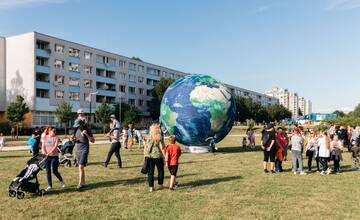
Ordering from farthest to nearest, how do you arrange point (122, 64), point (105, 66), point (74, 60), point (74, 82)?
point (122, 64), point (105, 66), point (74, 82), point (74, 60)

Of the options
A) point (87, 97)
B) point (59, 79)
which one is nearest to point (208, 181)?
point (59, 79)

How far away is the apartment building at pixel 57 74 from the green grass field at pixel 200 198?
51624 mm

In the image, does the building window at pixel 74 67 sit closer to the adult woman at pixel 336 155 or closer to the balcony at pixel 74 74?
the balcony at pixel 74 74

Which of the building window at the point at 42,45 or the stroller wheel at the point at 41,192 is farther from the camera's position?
the building window at the point at 42,45

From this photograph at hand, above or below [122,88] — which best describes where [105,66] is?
above

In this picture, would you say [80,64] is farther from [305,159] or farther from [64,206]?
[64,206]

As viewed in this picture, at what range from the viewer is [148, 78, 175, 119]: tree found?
83.7m

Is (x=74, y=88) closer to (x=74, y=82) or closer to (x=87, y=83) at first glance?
(x=74, y=82)

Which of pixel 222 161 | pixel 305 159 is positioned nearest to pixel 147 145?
pixel 222 161

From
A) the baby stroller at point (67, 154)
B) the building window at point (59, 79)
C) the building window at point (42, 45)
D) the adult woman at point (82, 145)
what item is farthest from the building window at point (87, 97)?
the adult woman at point (82, 145)

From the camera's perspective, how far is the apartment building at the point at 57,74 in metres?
62.0

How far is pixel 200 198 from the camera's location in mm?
9766

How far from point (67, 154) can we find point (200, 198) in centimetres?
892

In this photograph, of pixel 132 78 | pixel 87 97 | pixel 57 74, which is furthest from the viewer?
pixel 132 78
